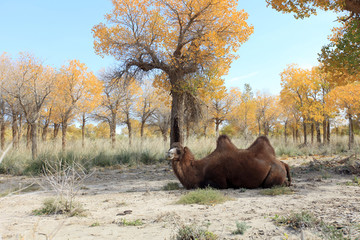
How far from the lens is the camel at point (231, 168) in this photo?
6.39 metres

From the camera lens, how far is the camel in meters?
6.39

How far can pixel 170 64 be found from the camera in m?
14.7

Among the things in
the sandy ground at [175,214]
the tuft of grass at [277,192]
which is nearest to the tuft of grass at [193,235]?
the sandy ground at [175,214]

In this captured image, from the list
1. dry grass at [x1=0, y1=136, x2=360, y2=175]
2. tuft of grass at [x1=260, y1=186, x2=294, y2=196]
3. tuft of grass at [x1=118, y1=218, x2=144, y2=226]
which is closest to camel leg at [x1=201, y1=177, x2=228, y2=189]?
tuft of grass at [x1=260, y1=186, x2=294, y2=196]

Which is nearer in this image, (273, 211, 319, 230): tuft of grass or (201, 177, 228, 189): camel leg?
(273, 211, 319, 230): tuft of grass

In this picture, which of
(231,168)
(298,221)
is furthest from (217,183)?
(298,221)

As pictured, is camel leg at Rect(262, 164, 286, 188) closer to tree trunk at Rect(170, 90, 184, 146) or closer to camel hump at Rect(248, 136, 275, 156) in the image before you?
camel hump at Rect(248, 136, 275, 156)

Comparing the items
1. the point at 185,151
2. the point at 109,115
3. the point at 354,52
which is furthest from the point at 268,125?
the point at 185,151

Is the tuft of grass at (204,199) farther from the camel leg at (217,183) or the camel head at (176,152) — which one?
the camel head at (176,152)

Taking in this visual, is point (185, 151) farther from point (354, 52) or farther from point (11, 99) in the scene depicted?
point (11, 99)

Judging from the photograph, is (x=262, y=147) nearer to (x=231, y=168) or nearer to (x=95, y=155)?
(x=231, y=168)

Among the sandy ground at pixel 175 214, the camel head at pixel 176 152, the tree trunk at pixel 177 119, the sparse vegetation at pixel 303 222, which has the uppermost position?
the tree trunk at pixel 177 119

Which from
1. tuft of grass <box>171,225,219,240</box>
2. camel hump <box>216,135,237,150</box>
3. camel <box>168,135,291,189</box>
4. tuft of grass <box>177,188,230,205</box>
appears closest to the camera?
tuft of grass <box>171,225,219,240</box>

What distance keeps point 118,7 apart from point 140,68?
12.1 ft
